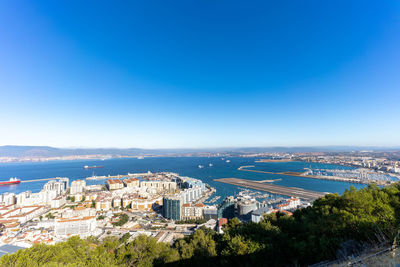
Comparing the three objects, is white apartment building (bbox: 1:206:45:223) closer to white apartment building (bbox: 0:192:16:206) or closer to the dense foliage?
white apartment building (bbox: 0:192:16:206)

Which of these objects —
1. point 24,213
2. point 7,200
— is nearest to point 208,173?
point 24,213

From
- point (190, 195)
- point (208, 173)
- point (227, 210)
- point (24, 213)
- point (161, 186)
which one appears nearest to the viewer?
point (227, 210)

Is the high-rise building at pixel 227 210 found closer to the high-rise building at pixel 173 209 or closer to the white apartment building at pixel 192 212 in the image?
the white apartment building at pixel 192 212

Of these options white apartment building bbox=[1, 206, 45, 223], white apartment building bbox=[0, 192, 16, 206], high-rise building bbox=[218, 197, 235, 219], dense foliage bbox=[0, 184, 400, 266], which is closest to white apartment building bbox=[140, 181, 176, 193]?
white apartment building bbox=[1, 206, 45, 223]

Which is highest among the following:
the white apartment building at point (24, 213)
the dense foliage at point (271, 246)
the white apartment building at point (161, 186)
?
the dense foliage at point (271, 246)

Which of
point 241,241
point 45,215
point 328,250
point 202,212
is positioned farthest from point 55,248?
point 45,215

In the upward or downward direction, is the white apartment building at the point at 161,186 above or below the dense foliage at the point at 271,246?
below

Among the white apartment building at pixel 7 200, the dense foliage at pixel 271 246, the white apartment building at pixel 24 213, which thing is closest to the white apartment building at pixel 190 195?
the white apartment building at pixel 24 213

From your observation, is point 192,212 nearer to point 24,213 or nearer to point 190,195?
point 190,195

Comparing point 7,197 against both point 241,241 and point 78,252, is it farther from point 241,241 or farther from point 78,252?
point 241,241
